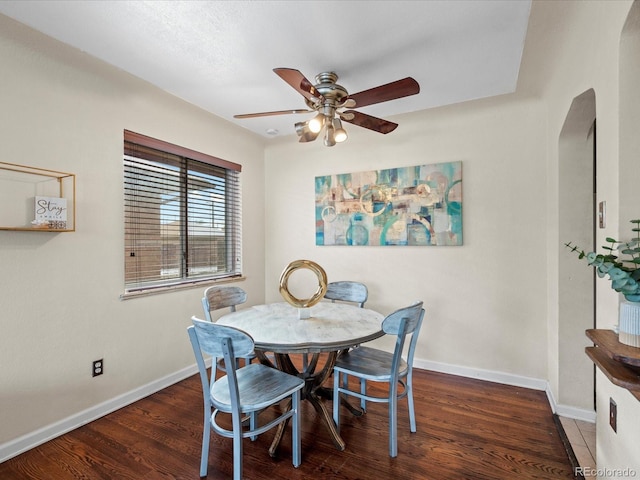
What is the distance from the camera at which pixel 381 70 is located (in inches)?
89.3

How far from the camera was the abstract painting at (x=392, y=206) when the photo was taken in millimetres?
3098

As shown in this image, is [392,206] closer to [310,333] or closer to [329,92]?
[329,92]

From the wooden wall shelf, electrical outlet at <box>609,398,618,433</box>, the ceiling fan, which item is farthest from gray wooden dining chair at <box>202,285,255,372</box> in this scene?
electrical outlet at <box>609,398,618,433</box>

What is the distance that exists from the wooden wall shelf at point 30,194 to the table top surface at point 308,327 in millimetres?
1275

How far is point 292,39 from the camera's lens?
191cm

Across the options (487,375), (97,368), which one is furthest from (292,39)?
(487,375)

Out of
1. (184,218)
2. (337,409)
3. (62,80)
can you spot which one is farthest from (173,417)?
(62,80)

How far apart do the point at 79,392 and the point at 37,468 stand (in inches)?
19.4

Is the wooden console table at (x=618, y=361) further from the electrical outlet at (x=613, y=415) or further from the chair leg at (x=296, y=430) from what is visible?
the chair leg at (x=296, y=430)

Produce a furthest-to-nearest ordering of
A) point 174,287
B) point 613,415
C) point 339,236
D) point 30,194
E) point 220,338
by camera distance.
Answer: point 339,236, point 174,287, point 30,194, point 220,338, point 613,415

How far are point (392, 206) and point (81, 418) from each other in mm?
3040

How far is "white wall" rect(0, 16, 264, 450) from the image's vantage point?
6.49ft

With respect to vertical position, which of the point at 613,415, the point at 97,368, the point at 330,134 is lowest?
the point at 97,368

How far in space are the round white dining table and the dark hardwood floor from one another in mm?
152
